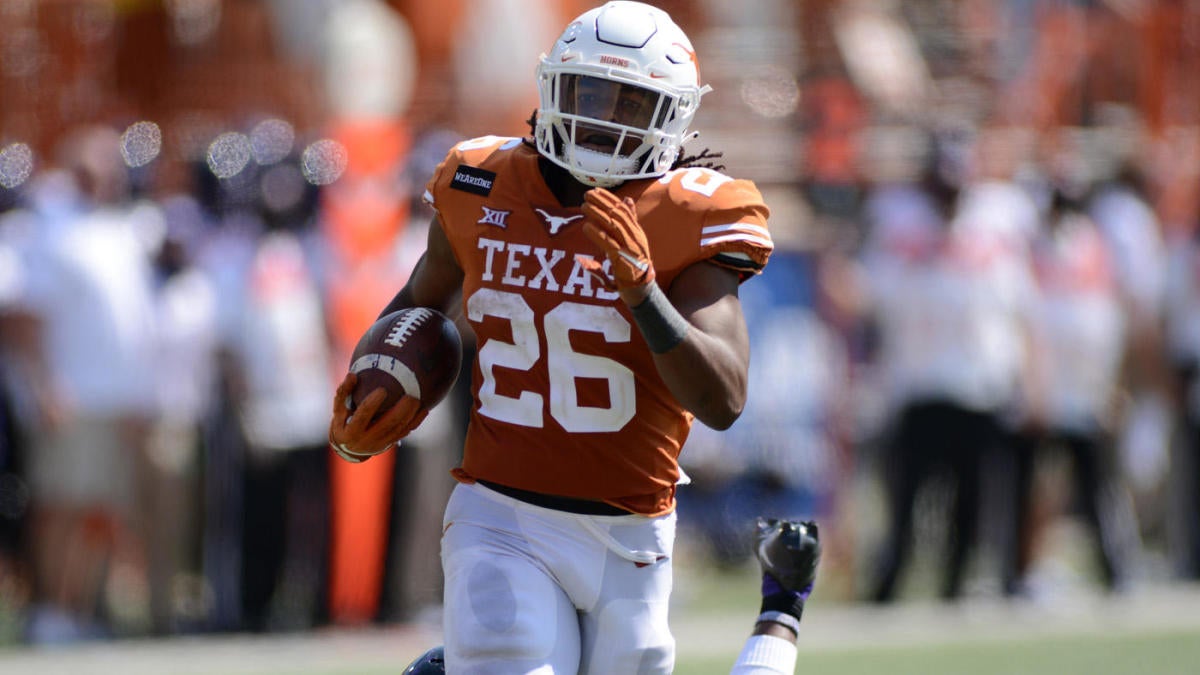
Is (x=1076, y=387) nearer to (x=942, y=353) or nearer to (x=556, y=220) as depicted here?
(x=942, y=353)

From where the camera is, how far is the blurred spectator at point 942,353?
9.29 metres

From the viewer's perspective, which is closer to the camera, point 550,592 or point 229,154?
point 550,592

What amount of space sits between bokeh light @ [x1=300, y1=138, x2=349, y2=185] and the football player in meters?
5.30

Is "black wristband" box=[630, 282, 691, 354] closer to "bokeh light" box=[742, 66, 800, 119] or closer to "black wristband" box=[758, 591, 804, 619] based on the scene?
"black wristband" box=[758, 591, 804, 619]

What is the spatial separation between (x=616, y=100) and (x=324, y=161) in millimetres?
5676

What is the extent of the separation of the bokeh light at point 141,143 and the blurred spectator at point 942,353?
13.2ft

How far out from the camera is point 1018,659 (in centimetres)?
778

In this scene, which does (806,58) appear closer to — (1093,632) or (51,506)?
(1093,632)

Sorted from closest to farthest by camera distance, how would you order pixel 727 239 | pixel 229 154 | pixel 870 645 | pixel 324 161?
1. pixel 727 239
2. pixel 870 645
3. pixel 324 161
4. pixel 229 154

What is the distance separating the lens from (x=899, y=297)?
9.41 meters

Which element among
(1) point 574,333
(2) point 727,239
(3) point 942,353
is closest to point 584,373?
(1) point 574,333

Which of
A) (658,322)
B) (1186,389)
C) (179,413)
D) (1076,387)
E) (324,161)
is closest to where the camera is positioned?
(658,322)

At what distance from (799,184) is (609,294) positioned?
8548 millimetres

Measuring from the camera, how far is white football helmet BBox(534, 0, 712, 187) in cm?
402
